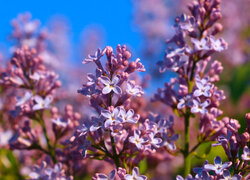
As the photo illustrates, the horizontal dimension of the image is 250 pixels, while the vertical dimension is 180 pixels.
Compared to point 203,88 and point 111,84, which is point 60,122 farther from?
point 203,88

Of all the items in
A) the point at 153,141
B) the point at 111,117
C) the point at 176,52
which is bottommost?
the point at 153,141

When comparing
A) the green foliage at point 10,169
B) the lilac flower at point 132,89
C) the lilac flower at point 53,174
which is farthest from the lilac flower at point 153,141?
the green foliage at point 10,169

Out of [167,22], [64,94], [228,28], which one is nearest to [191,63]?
[64,94]

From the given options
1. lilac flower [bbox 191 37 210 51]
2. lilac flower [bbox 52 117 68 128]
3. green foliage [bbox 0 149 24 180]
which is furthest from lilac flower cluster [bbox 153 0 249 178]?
green foliage [bbox 0 149 24 180]

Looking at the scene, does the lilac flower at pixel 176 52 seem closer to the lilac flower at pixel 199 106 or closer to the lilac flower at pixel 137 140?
the lilac flower at pixel 199 106

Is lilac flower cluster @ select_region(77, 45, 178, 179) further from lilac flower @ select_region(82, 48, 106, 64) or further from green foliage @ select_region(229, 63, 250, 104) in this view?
green foliage @ select_region(229, 63, 250, 104)

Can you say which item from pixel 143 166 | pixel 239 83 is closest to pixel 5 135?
pixel 143 166
